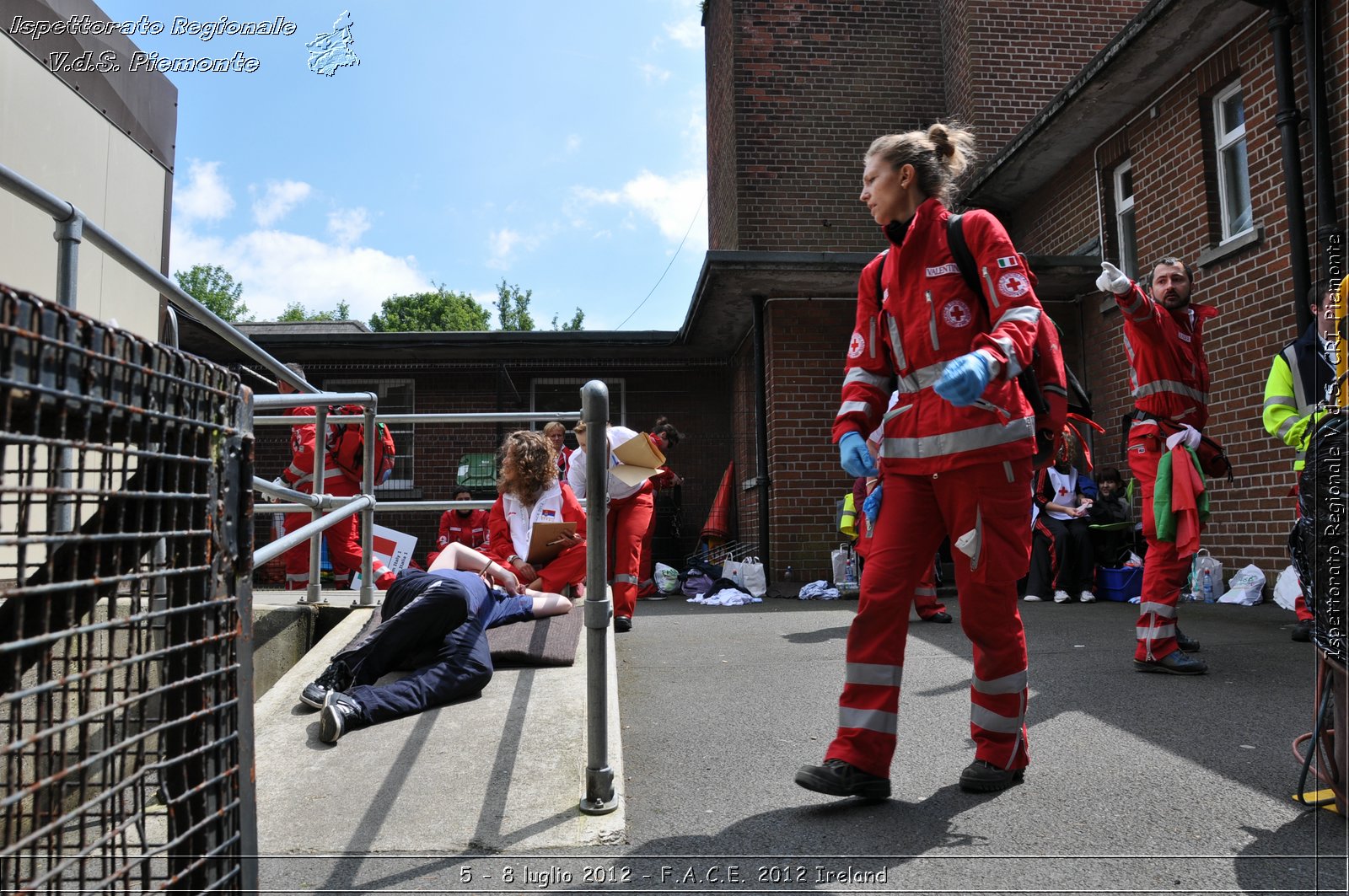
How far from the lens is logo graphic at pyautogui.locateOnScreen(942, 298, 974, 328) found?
9.76 ft

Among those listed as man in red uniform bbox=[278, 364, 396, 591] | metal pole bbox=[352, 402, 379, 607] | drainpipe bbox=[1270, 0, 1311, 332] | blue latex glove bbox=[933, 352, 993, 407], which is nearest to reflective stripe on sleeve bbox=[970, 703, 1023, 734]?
blue latex glove bbox=[933, 352, 993, 407]

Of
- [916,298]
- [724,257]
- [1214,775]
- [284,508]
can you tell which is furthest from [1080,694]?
[724,257]

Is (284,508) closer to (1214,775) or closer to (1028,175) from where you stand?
(1214,775)

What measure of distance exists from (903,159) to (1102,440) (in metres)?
8.55

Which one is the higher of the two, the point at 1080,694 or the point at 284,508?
the point at 284,508

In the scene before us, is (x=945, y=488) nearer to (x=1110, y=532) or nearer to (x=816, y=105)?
(x=1110, y=532)

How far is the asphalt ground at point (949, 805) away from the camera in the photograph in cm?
224

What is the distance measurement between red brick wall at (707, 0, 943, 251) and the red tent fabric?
345 centimetres

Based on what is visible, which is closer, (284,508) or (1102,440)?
(284,508)

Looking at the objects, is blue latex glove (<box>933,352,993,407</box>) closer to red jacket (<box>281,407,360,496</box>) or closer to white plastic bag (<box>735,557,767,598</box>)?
red jacket (<box>281,407,360,496</box>)

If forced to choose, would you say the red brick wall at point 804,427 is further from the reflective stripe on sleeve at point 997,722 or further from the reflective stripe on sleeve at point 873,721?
the reflective stripe on sleeve at point 873,721

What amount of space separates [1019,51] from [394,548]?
10.9m

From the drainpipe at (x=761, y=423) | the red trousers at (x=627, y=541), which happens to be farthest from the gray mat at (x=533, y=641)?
the drainpipe at (x=761, y=423)

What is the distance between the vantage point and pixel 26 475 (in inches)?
46.6
